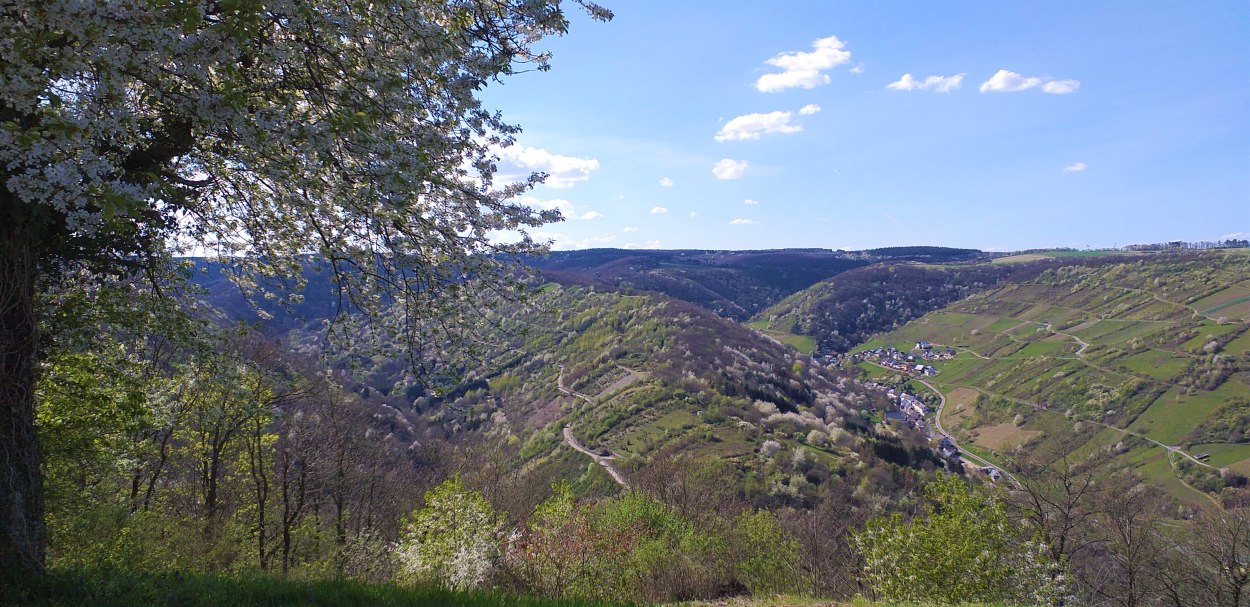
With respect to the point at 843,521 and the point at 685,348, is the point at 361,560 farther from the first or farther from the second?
the point at 685,348

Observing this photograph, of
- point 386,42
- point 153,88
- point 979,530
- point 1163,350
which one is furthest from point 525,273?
point 1163,350

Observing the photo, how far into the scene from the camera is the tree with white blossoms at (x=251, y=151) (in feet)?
16.7

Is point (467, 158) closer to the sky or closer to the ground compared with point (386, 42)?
closer to the ground

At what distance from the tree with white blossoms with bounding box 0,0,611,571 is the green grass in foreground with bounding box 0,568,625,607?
1.87 ft

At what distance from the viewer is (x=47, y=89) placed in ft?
16.8

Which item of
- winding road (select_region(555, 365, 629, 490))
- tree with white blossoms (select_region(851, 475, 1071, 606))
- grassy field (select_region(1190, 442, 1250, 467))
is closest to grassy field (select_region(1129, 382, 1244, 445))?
grassy field (select_region(1190, 442, 1250, 467))

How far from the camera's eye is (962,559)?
1994cm

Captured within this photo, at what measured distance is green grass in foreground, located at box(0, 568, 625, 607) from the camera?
6059 millimetres

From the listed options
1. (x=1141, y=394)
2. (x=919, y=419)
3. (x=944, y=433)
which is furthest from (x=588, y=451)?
(x=1141, y=394)

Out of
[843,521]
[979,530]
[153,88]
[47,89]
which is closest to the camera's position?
[47,89]

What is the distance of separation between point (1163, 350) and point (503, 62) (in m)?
212

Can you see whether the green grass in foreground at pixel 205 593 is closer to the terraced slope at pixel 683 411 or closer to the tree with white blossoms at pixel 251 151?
the tree with white blossoms at pixel 251 151

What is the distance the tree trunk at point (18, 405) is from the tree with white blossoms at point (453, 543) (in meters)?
7.49

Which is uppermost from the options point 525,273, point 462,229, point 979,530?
point 462,229
